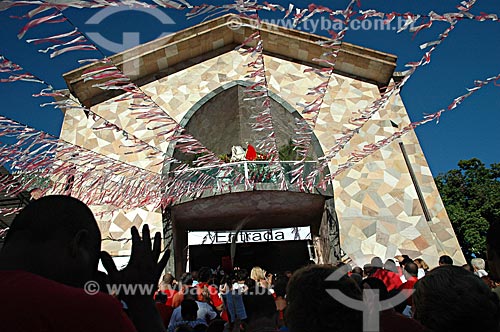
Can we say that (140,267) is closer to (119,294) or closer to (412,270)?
(119,294)

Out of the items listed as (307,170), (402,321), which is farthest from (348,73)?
(402,321)

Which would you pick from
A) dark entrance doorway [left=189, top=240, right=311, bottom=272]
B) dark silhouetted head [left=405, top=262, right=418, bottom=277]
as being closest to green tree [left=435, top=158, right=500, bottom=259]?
dark entrance doorway [left=189, top=240, right=311, bottom=272]

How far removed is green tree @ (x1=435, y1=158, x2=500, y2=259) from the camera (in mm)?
21406

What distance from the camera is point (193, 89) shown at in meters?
13.8

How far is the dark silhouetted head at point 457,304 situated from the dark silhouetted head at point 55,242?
1608 millimetres

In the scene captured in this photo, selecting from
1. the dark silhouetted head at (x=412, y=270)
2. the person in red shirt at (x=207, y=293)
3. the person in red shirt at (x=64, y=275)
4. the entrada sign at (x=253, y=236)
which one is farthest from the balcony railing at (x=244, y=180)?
the person in red shirt at (x=64, y=275)

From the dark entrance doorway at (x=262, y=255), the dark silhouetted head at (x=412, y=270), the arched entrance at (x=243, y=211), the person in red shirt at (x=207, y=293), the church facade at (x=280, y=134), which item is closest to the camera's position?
the dark silhouetted head at (x=412, y=270)

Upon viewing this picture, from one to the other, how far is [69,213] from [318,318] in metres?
1.16

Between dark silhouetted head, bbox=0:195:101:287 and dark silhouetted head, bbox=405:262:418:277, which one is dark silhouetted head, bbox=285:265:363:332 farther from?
dark silhouetted head, bbox=405:262:418:277

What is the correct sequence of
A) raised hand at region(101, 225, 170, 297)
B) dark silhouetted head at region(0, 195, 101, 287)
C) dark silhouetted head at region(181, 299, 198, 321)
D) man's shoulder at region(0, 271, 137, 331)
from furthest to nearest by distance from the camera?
dark silhouetted head at region(181, 299, 198, 321) → raised hand at region(101, 225, 170, 297) → dark silhouetted head at region(0, 195, 101, 287) → man's shoulder at region(0, 271, 137, 331)

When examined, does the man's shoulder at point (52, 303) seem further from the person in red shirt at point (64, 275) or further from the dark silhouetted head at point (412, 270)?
the dark silhouetted head at point (412, 270)

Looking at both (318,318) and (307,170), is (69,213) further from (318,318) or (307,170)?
(307,170)

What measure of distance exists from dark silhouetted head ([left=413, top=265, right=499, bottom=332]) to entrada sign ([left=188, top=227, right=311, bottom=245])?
33.5 ft

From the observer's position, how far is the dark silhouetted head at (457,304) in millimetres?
1948
